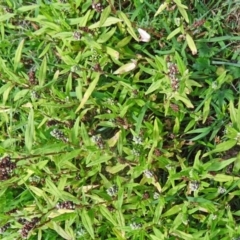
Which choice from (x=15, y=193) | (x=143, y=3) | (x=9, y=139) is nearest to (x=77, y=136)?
(x=9, y=139)

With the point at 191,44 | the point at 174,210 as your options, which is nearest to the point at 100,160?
the point at 174,210

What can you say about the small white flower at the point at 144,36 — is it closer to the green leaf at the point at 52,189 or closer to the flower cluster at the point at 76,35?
the flower cluster at the point at 76,35

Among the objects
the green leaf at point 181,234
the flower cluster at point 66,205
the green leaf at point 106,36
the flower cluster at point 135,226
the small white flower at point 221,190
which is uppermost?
the green leaf at point 106,36

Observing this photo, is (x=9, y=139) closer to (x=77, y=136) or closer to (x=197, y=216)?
(x=77, y=136)

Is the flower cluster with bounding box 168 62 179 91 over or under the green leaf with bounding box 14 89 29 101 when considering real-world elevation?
over

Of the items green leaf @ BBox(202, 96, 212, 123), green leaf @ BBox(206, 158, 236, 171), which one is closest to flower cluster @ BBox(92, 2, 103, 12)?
green leaf @ BBox(202, 96, 212, 123)

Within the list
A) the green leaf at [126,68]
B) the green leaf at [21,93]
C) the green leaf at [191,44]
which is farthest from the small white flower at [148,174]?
the green leaf at [21,93]

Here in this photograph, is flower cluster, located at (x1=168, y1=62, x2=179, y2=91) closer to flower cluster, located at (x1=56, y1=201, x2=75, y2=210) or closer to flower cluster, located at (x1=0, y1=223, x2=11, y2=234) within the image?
flower cluster, located at (x1=56, y1=201, x2=75, y2=210)
